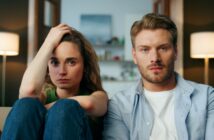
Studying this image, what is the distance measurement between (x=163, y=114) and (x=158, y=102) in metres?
0.07

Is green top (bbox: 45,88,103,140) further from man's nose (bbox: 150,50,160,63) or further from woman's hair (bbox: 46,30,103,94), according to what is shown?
man's nose (bbox: 150,50,160,63)

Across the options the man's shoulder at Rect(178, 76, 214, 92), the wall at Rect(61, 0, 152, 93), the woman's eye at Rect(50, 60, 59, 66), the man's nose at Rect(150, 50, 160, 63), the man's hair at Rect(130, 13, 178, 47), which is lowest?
the man's shoulder at Rect(178, 76, 214, 92)

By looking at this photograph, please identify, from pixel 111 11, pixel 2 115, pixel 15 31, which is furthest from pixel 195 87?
pixel 111 11

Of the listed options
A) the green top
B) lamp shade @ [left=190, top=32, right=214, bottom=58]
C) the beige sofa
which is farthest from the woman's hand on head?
lamp shade @ [left=190, top=32, right=214, bottom=58]

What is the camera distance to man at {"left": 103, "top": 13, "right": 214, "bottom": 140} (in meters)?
1.35

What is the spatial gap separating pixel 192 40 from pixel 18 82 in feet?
6.93

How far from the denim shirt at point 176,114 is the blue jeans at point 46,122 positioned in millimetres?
283

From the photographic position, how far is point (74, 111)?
1.15m

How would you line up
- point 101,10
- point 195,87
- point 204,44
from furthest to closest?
1. point 101,10
2. point 204,44
3. point 195,87

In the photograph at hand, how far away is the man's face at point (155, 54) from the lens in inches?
54.8

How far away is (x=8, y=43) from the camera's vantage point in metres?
3.15

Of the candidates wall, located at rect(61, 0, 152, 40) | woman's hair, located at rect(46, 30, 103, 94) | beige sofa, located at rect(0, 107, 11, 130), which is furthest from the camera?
wall, located at rect(61, 0, 152, 40)

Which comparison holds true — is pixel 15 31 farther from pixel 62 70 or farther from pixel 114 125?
pixel 114 125

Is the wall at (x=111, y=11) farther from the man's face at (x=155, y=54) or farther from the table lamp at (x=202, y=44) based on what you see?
the man's face at (x=155, y=54)
